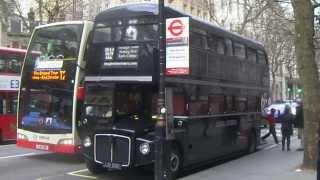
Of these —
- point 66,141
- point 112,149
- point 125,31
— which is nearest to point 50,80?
point 66,141

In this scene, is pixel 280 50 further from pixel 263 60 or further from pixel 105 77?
pixel 105 77

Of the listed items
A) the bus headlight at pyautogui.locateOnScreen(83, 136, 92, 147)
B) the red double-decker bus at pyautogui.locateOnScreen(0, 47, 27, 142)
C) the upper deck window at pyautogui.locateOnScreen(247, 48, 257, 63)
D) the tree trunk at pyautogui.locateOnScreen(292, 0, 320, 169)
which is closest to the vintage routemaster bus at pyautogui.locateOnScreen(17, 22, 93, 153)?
the bus headlight at pyautogui.locateOnScreen(83, 136, 92, 147)

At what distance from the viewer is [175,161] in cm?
1423

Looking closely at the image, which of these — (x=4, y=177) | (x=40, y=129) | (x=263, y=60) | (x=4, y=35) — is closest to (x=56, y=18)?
(x=4, y=35)

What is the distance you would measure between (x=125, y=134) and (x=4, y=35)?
3523cm

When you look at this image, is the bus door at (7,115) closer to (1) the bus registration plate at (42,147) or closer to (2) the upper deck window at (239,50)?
(1) the bus registration plate at (42,147)

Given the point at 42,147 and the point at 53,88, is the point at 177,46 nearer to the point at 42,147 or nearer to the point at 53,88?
the point at 53,88

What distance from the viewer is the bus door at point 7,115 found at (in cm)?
2358

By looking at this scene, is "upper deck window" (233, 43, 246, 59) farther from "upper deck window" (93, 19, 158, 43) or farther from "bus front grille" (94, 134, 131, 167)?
"bus front grille" (94, 134, 131, 167)

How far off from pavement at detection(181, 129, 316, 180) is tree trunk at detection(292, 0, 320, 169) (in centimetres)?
62

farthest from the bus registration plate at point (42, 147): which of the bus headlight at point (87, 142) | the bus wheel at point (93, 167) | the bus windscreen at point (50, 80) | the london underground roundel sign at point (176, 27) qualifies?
the london underground roundel sign at point (176, 27)

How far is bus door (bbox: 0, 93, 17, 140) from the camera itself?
23578mm

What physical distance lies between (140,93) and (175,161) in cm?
174

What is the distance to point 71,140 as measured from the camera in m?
16.2
